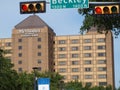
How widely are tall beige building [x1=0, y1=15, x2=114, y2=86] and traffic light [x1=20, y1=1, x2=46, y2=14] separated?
155m

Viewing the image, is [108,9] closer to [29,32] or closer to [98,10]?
[98,10]

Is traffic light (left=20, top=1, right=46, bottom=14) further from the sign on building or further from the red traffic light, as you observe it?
the sign on building

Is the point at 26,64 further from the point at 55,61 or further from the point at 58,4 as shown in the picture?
the point at 58,4

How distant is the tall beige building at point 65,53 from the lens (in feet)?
593

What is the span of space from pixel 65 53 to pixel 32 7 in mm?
168351

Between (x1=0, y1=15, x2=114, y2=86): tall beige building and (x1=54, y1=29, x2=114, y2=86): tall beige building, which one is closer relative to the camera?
(x1=0, y1=15, x2=114, y2=86): tall beige building

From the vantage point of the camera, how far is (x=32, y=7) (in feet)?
72.2

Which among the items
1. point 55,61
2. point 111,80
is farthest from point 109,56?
point 55,61

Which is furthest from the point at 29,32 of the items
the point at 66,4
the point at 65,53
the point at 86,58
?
the point at 66,4

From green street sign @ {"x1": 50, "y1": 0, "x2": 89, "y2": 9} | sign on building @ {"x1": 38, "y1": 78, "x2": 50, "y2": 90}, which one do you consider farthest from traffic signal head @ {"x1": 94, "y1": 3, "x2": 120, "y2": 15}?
sign on building @ {"x1": 38, "y1": 78, "x2": 50, "y2": 90}

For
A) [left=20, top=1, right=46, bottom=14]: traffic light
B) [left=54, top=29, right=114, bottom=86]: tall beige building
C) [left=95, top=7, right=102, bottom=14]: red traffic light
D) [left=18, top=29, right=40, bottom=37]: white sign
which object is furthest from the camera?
[left=54, top=29, right=114, bottom=86]: tall beige building

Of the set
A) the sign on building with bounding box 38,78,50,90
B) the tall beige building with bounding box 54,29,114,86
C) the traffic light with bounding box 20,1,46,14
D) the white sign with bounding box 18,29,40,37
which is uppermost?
the traffic light with bounding box 20,1,46,14

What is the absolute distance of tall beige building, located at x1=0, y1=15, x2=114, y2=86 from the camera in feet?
593

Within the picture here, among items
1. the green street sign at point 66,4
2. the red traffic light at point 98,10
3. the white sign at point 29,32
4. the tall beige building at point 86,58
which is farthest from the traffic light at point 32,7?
the tall beige building at point 86,58
